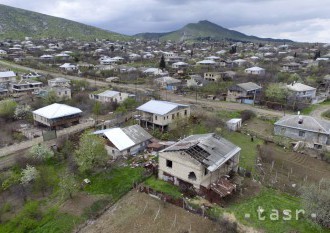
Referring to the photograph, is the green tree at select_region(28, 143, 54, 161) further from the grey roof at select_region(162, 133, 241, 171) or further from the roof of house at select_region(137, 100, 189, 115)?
the roof of house at select_region(137, 100, 189, 115)

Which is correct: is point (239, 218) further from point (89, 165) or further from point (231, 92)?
point (231, 92)

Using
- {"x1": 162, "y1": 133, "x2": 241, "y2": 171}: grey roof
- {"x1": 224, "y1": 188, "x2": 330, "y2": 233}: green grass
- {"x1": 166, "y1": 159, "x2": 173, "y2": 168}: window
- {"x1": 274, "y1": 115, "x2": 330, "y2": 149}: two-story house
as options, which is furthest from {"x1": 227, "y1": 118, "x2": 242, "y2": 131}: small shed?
{"x1": 166, "y1": 159, "x2": 173, "y2": 168}: window

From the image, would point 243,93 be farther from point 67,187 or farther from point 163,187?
point 67,187

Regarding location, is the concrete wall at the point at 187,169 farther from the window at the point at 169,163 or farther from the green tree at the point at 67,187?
the green tree at the point at 67,187

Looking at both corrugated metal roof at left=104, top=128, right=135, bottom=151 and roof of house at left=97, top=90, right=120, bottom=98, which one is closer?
corrugated metal roof at left=104, top=128, right=135, bottom=151

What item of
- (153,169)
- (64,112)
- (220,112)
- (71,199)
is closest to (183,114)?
(220,112)

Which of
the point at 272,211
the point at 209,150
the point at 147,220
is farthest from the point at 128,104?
the point at 272,211

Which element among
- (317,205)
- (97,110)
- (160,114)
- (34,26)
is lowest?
(97,110)
